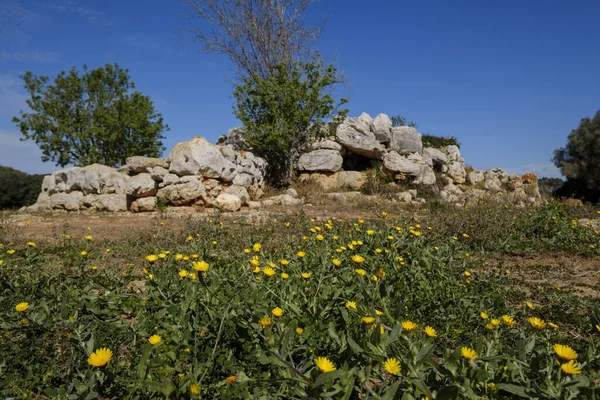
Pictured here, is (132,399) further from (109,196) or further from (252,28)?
(252,28)

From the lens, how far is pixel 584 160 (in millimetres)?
17938

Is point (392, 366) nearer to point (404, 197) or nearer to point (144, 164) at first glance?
point (144, 164)

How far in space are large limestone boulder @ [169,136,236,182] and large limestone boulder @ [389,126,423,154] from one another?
7.18m

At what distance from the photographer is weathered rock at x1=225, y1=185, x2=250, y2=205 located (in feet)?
33.8

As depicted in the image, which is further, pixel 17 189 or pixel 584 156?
pixel 584 156

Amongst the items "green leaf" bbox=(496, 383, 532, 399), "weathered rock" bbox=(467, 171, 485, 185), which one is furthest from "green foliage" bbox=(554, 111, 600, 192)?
"green leaf" bbox=(496, 383, 532, 399)

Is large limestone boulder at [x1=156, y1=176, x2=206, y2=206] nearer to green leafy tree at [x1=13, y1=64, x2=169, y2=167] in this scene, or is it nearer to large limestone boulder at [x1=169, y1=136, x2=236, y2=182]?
large limestone boulder at [x1=169, y1=136, x2=236, y2=182]

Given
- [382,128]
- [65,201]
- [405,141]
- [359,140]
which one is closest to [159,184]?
[65,201]

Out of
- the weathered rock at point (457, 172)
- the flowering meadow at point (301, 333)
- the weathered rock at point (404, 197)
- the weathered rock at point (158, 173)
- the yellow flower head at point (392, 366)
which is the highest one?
the weathered rock at point (457, 172)

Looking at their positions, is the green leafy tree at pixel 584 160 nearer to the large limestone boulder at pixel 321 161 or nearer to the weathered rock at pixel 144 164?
the large limestone boulder at pixel 321 161

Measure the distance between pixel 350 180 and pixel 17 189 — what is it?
13359 mm

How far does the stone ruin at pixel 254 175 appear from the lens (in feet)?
32.6

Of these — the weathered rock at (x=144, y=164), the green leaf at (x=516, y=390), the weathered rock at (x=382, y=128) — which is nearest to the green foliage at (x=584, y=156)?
the weathered rock at (x=382, y=128)

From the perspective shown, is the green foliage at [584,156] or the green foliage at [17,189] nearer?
the green foliage at [17,189]
